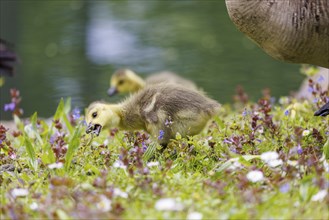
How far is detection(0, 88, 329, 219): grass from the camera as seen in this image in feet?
13.0

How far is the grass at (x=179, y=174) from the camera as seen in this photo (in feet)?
13.0

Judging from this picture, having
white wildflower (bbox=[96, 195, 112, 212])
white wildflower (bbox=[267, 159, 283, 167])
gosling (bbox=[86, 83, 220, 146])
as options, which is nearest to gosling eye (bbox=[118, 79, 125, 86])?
gosling (bbox=[86, 83, 220, 146])

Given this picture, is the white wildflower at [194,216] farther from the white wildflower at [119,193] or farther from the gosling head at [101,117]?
the gosling head at [101,117]

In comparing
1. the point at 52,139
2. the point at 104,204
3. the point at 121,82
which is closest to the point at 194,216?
the point at 104,204

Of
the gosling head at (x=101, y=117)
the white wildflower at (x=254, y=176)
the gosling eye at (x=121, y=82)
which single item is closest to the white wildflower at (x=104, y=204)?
the white wildflower at (x=254, y=176)

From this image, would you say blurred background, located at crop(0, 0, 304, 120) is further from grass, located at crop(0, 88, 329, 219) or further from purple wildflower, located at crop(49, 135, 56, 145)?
grass, located at crop(0, 88, 329, 219)

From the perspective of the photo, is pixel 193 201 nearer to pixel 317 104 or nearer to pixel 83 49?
pixel 317 104

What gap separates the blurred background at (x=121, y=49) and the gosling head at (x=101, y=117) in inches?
166

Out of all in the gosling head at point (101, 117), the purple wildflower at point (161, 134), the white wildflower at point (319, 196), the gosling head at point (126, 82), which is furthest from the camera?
the gosling head at point (126, 82)

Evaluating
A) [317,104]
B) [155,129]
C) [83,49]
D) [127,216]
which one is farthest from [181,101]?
[83,49]

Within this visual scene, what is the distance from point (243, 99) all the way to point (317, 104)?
69.1 inches

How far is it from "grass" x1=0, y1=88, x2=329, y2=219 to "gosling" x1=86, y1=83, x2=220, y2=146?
10cm

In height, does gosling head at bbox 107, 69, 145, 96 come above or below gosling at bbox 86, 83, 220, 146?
below

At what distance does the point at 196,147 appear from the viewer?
17.9ft
